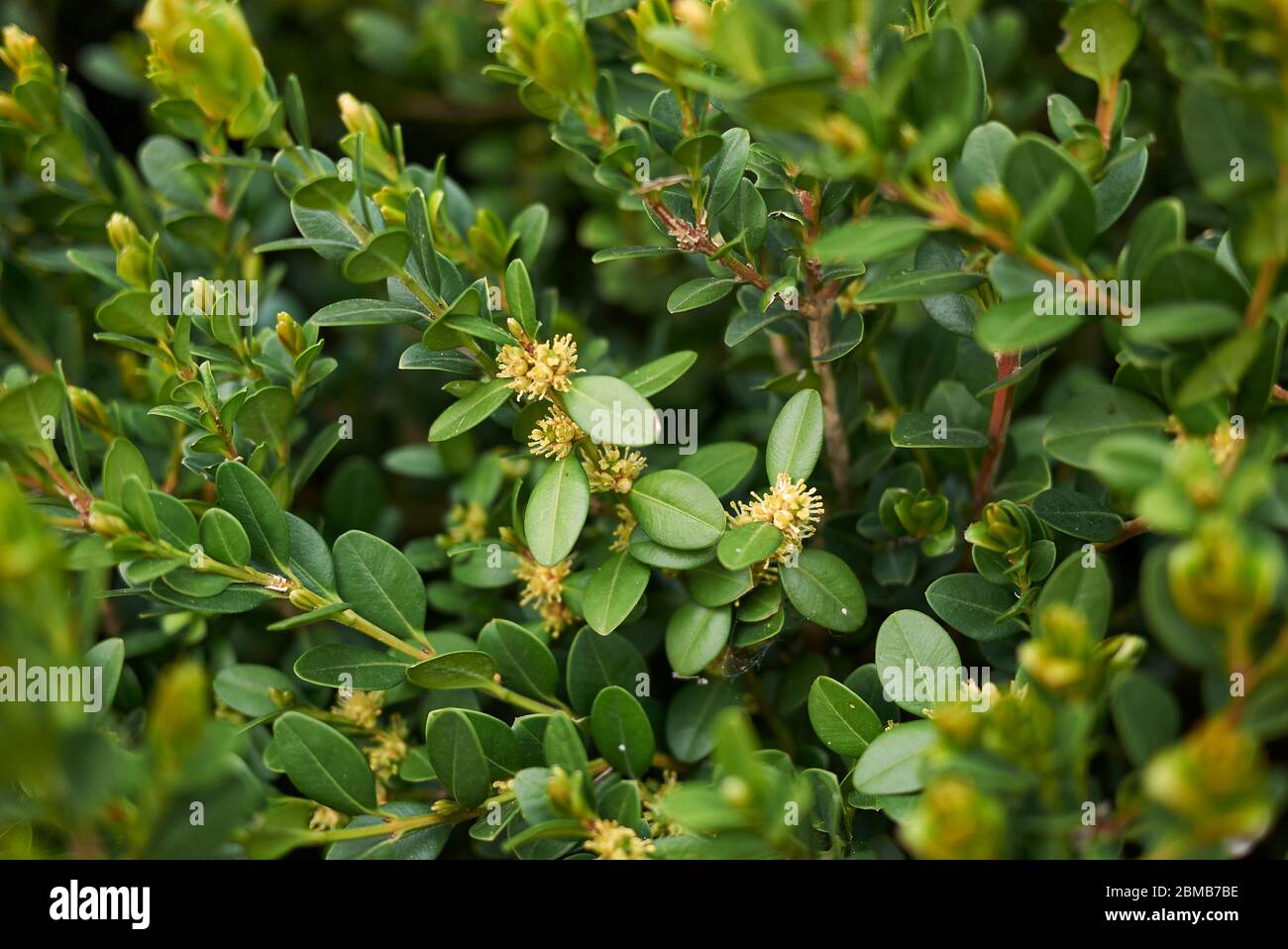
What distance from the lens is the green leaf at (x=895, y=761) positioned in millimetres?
1246

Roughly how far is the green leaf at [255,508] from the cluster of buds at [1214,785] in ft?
3.53

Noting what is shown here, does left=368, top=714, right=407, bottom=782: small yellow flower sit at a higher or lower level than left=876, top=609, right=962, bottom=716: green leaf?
lower

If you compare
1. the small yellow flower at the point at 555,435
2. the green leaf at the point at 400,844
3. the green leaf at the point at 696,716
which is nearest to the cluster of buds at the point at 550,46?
the small yellow flower at the point at 555,435

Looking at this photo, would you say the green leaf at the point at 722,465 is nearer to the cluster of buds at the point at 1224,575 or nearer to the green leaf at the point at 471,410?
the green leaf at the point at 471,410

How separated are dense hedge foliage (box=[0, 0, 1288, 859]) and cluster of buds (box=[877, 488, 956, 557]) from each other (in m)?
0.01

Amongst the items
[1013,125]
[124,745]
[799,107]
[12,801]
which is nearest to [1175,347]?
[799,107]

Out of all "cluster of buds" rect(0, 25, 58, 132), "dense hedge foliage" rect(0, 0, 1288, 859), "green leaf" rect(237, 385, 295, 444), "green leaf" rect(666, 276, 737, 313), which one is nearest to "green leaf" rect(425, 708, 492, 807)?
"dense hedge foliage" rect(0, 0, 1288, 859)

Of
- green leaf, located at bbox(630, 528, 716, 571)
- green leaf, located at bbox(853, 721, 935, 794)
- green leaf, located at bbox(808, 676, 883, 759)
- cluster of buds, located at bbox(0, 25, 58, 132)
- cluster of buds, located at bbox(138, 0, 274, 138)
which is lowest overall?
green leaf, located at bbox(853, 721, 935, 794)

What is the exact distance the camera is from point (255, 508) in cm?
143

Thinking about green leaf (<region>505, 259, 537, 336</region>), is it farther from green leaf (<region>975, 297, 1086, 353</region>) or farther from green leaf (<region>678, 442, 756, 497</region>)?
green leaf (<region>975, 297, 1086, 353</region>)

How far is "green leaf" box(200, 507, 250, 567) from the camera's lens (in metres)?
1.37
